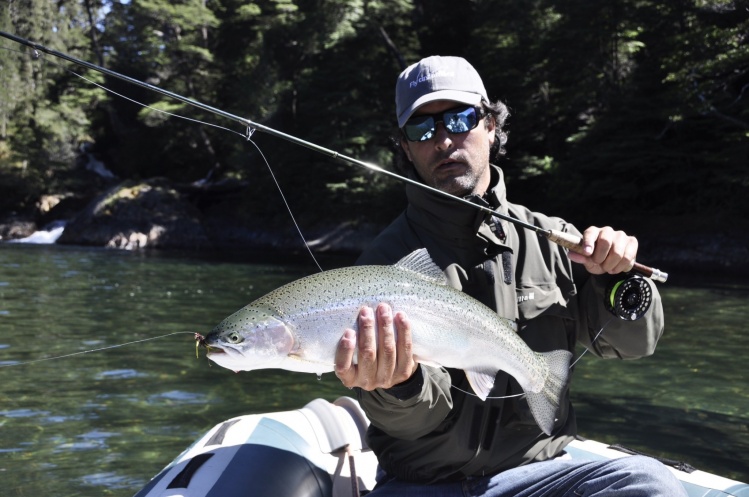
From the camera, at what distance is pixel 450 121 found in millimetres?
3398

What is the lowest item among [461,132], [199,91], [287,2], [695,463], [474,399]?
[695,463]

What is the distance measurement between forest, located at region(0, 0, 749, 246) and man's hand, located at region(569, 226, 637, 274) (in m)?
12.4

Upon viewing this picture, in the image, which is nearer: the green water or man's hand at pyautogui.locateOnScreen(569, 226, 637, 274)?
man's hand at pyautogui.locateOnScreen(569, 226, 637, 274)

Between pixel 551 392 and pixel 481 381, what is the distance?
0.33 metres

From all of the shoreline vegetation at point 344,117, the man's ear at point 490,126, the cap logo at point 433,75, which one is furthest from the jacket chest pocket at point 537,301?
the shoreline vegetation at point 344,117

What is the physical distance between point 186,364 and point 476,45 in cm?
2540

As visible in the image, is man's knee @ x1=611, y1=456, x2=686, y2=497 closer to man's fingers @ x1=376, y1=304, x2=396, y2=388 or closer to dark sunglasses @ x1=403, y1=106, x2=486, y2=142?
man's fingers @ x1=376, y1=304, x2=396, y2=388

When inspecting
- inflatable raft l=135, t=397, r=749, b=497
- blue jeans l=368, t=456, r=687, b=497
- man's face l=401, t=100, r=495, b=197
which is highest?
man's face l=401, t=100, r=495, b=197

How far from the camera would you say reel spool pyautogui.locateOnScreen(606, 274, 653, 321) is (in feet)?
10.2

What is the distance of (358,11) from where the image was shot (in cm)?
3188

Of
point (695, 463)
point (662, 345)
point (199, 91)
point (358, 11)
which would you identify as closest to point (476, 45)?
point (358, 11)

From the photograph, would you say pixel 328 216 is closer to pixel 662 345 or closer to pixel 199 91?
pixel 199 91

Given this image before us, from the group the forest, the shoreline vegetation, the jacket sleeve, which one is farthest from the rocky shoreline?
the jacket sleeve

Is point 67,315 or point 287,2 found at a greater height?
point 287,2
